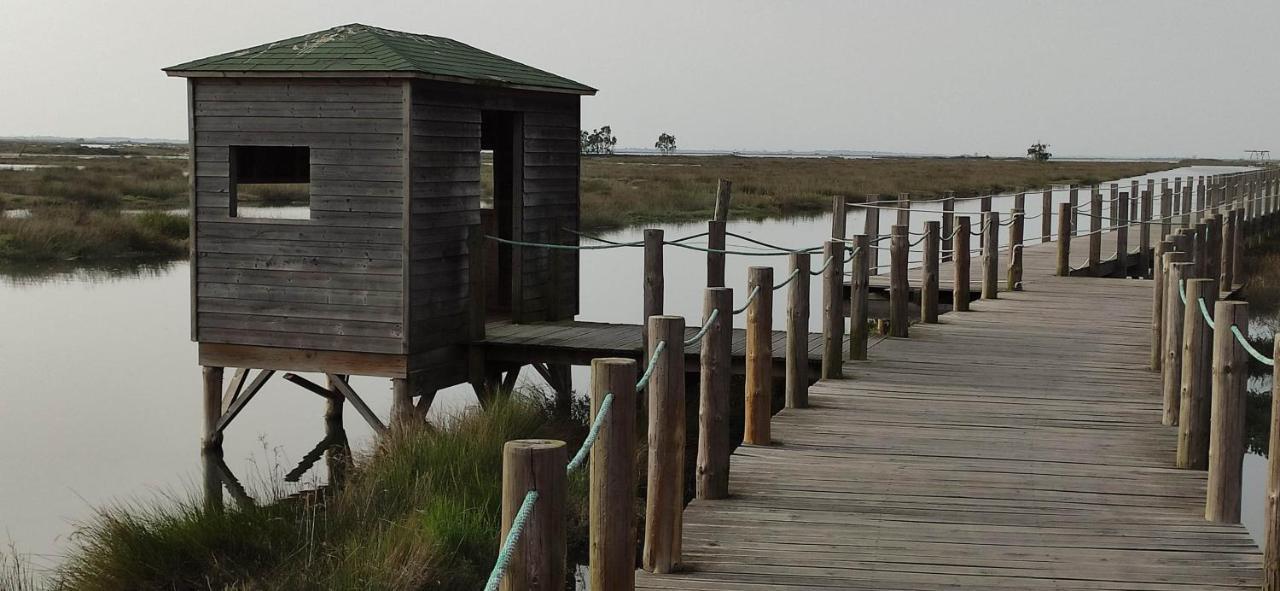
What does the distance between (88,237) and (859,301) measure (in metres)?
22.3

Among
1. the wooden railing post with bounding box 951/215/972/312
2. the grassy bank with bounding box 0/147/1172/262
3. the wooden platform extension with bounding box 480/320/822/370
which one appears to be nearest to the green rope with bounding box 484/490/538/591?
the wooden platform extension with bounding box 480/320/822/370

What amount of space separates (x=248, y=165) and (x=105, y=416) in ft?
10.5

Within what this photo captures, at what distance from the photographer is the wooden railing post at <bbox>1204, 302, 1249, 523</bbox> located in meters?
6.07

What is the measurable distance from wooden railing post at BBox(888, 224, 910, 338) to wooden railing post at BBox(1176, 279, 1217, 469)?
435cm

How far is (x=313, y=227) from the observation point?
39.7 ft

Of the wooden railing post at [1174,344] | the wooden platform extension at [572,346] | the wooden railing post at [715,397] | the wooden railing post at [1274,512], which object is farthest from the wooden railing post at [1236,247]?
the wooden railing post at [1274,512]

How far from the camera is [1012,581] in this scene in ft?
17.8

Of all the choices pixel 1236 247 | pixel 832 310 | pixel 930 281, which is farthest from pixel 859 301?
pixel 1236 247

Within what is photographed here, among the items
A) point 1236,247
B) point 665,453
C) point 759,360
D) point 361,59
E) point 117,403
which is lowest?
point 117,403

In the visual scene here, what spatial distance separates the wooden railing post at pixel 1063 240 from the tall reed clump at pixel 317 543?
398 inches

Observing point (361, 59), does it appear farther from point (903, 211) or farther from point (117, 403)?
point (903, 211)

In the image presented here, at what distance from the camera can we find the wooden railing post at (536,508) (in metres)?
3.52

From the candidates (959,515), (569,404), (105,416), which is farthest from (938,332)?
(105,416)

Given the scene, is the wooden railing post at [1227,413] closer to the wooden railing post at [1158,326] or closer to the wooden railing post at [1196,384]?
the wooden railing post at [1196,384]
